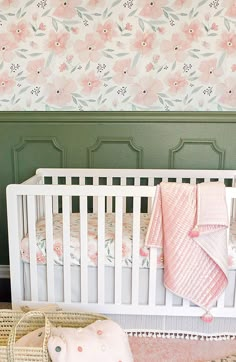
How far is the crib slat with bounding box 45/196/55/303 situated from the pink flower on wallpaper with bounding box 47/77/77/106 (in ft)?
2.77

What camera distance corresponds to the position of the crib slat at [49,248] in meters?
1.68

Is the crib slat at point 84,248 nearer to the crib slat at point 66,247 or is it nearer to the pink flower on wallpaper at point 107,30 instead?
the crib slat at point 66,247

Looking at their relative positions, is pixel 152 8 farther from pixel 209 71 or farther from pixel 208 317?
pixel 208 317

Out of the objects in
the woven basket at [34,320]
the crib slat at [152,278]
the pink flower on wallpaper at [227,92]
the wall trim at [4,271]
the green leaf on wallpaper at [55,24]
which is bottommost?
the wall trim at [4,271]

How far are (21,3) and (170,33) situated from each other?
901 millimetres

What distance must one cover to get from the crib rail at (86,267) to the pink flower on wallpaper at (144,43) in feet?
3.27

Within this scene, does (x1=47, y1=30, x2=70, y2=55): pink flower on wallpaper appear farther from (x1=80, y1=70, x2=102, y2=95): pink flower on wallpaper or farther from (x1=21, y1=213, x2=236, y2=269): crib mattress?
(x1=21, y1=213, x2=236, y2=269): crib mattress

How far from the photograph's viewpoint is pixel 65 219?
5.55 feet

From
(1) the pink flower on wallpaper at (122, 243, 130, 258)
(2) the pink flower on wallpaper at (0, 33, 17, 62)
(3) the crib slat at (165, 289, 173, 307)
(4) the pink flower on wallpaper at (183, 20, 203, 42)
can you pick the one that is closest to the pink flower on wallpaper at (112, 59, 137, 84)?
(4) the pink flower on wallpaper at (183, 20, 203, 42)

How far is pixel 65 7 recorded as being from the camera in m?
2.18

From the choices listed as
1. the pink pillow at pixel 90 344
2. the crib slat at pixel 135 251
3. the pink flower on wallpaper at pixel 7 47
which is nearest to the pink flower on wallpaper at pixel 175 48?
the pink flower on wallpaper at pixel 7 47

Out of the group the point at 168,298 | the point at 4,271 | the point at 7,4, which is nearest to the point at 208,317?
the point at 168,298

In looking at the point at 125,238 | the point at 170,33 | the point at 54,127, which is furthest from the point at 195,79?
the point at 125,238

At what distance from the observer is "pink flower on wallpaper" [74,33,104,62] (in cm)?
221
